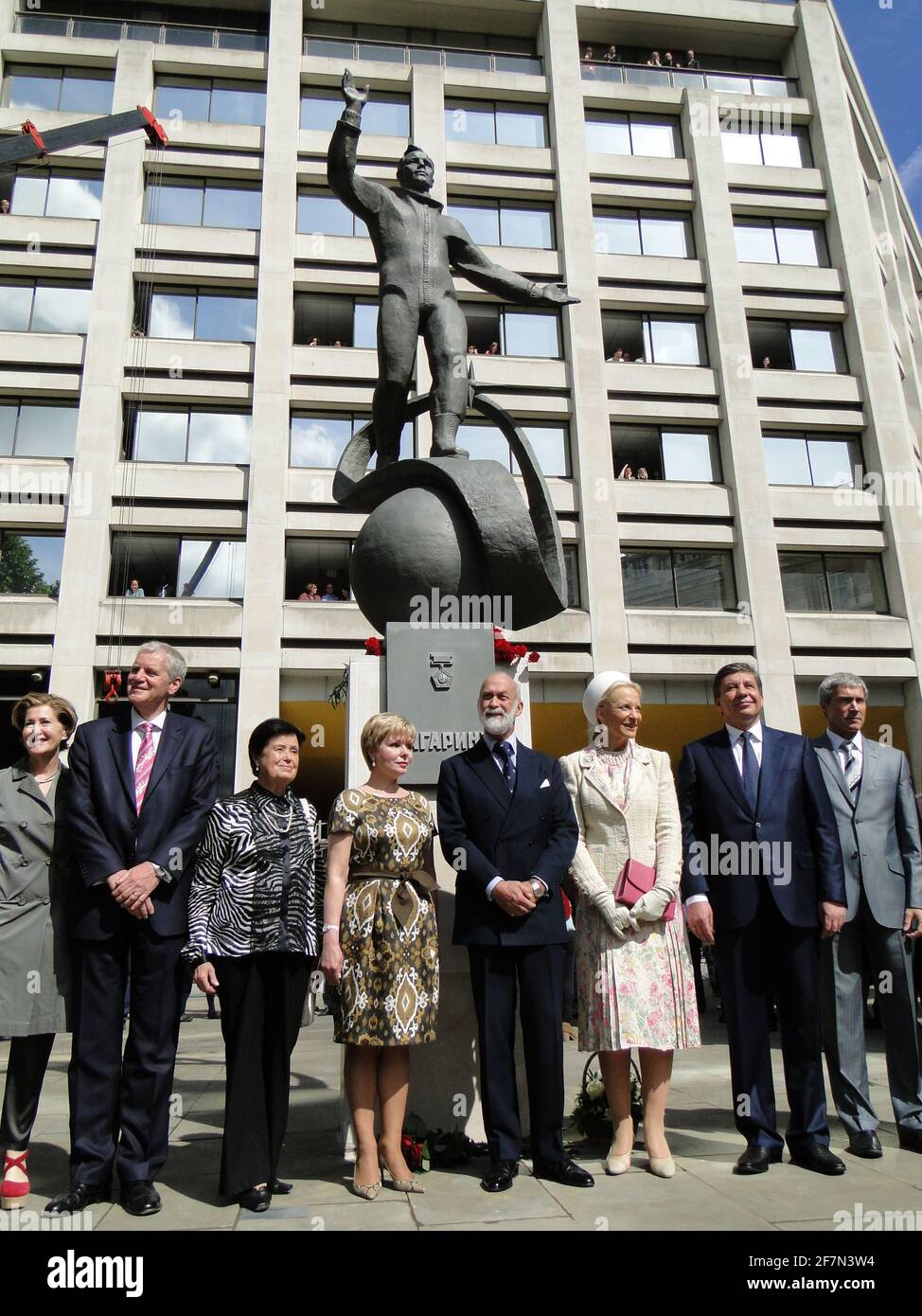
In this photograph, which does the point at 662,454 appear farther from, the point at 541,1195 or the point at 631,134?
the point at 541,1195

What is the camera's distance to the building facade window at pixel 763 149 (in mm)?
27812

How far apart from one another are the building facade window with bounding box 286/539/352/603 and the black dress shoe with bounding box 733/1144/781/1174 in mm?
20148

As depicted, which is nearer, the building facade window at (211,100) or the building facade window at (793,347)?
the building facade window at (211,100)

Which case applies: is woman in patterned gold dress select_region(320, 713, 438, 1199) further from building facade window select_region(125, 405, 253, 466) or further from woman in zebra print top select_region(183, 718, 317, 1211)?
building facade window select_region(125, 405, 253, 466)

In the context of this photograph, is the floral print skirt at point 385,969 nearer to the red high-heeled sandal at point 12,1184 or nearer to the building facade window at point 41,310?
the red high-heeled sandal at point 12,1184

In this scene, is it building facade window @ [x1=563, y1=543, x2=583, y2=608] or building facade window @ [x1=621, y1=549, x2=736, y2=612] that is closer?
building facade window @ [x1=563, y1=543, x2=583, y2=608]

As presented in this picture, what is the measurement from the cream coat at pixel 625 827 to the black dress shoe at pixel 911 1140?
1671 millimetres

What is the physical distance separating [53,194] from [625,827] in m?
27.9

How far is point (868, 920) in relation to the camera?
465cm

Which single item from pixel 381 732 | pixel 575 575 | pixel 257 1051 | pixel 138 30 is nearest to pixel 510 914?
pixel 381 732

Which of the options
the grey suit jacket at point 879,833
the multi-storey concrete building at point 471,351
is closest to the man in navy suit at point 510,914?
the grey suit jacket at point 879,833

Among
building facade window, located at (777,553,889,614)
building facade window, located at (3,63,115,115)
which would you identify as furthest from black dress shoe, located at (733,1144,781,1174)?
building facade window, located at (3,63,115,115)

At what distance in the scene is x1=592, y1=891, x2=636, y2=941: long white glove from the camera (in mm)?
4121

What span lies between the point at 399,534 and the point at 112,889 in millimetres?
2610
